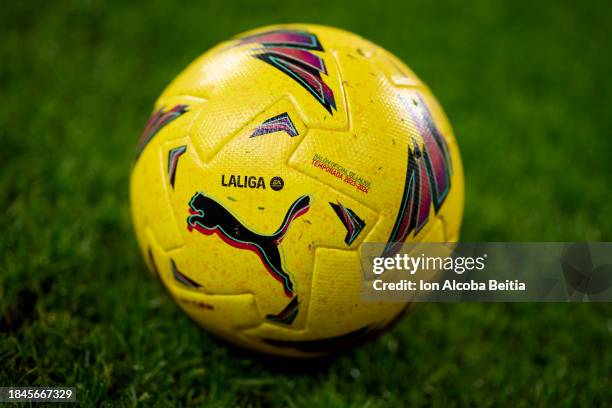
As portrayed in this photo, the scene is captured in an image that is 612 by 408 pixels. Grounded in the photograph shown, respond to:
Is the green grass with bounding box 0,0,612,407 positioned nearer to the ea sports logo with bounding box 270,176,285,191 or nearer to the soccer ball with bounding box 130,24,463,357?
the soccer ball with bounding box 130,24,463,357

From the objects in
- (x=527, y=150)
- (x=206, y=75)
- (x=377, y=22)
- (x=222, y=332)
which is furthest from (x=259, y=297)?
(x=377, y=22)

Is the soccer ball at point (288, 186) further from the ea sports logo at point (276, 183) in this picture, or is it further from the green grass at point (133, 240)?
the green grass at point (133, 240)

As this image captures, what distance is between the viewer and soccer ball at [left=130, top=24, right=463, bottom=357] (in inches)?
63.3

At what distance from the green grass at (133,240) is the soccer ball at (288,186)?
13.5 inches

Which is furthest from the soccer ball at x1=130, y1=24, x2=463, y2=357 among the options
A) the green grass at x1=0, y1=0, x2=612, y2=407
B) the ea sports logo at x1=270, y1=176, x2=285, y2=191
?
the green grass at x1=0, y1=0, x2=612, y2=407

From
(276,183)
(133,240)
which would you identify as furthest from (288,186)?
(133,240)

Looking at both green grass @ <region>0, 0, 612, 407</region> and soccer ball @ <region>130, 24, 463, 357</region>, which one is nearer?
soccer ball @ <region>130, 24, 463, 357</region>

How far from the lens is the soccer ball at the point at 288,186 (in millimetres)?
1608

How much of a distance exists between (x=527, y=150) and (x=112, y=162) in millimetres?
2829

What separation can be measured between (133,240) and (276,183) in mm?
1301

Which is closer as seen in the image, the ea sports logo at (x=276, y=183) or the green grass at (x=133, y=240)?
the ea sports logo at (x=276, y=183)

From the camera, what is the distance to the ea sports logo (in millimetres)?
1593

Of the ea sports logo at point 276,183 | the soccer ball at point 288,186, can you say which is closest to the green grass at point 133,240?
the soccer ball at point 288,186

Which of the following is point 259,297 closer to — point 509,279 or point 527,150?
point 509,279
